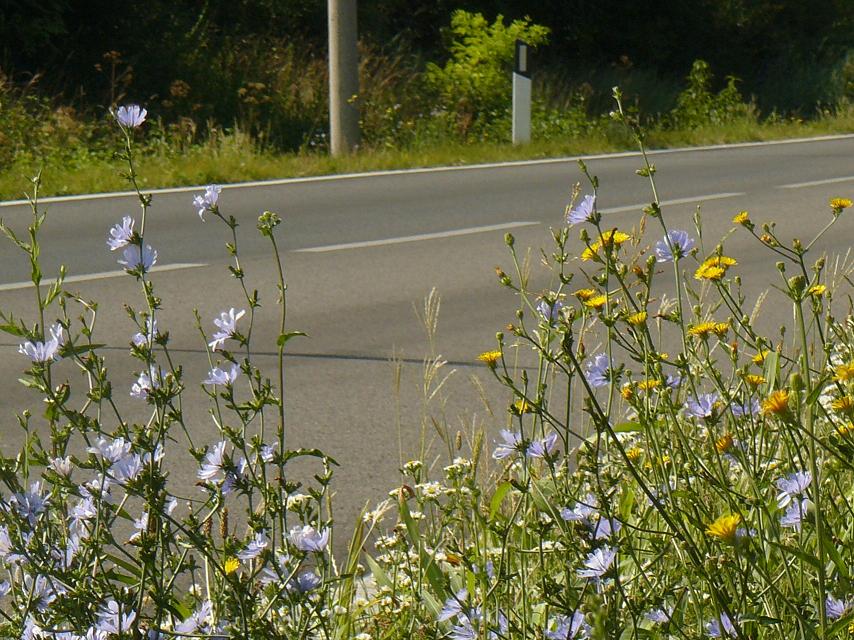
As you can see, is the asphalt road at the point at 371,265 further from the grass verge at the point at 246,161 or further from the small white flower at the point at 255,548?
the small white flower at the point at 255,548

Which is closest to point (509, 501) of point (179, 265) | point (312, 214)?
point (179, 265)

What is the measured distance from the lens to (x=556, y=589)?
1971mm

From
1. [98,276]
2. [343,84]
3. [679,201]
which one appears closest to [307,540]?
[98,276]

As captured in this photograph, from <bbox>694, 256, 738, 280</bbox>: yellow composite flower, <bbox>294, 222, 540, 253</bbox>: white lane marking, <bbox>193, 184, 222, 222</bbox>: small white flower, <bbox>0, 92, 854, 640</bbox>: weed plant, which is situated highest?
<bbox>193, 184, 222, 222</bbox>: small white flower

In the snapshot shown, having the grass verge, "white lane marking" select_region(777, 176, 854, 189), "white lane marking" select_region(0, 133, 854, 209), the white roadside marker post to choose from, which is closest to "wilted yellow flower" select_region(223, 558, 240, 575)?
"white lane marking" select_region(0, 133, 854, 209)

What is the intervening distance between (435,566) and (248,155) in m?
11.5

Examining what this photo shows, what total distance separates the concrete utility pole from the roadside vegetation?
1.13 ft

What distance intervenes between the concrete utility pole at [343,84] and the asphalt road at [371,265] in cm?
173

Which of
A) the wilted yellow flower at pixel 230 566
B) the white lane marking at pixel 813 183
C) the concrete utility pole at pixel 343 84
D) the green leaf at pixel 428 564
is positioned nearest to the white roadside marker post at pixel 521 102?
the concrete utility pole at pixel 343 84

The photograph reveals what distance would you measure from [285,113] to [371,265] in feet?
29.3

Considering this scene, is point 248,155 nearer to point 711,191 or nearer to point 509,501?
point 711,191

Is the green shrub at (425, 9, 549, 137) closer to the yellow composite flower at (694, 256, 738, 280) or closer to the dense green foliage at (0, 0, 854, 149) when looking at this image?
the dense green foliage at (0, 0, 854, 149)

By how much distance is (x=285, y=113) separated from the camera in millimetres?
17328

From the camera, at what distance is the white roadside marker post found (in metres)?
16.6
